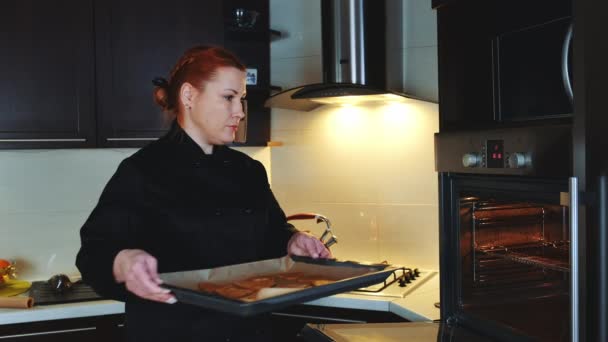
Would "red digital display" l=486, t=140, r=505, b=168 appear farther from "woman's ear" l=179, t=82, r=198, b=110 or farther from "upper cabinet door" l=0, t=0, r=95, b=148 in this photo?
"upper cabinet door" l=0, t=0, r=95, b=148

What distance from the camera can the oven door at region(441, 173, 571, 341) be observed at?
139 centimetres

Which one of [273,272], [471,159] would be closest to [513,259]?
[471,159]

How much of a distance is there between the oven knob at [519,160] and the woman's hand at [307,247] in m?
0.48

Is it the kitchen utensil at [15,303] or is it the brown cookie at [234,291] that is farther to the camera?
the kitchen utensil at [15,303]

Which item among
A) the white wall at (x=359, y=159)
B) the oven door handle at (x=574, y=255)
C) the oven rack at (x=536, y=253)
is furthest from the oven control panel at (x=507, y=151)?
the white wall at (x=359, y=159)

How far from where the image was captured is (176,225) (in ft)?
4.97

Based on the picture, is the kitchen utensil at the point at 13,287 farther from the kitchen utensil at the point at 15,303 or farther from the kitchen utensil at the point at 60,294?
the kitchen utensil at the point at 15,303

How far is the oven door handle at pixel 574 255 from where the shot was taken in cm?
106

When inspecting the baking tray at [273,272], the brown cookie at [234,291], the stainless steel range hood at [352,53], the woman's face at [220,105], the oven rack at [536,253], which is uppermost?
the stainless steel range hood at [352,53]

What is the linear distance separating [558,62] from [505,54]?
0.51ft

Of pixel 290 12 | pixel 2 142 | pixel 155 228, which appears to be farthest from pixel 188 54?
pixel 290 12

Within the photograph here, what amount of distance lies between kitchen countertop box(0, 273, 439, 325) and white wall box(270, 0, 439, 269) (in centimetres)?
36

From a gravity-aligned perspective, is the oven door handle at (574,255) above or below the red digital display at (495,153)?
below

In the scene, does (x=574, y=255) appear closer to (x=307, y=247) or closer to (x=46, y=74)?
(x=307, y=247)
